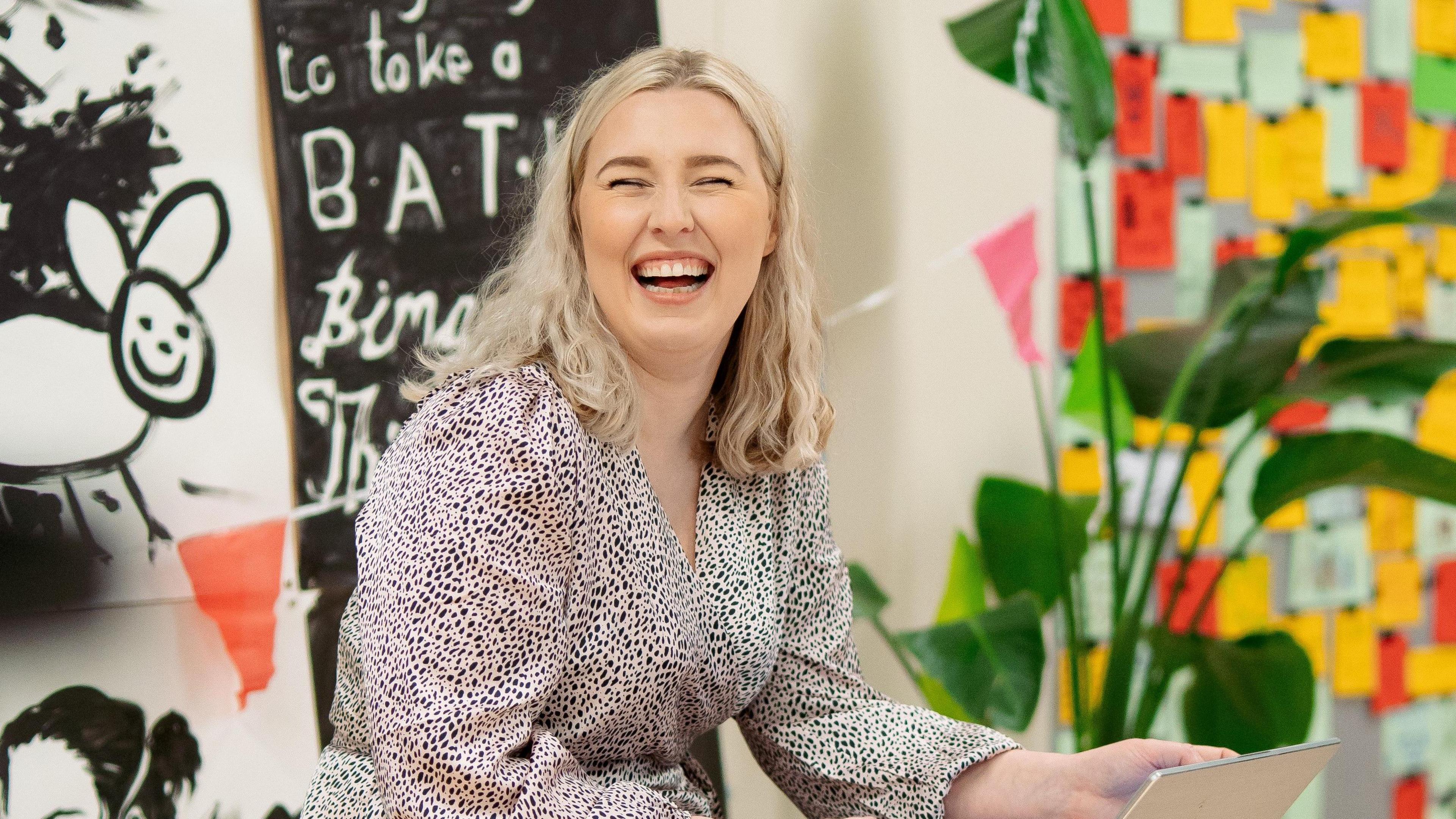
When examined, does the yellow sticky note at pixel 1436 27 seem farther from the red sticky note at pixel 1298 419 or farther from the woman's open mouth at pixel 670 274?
the woman's open mouth at pixel 670 274

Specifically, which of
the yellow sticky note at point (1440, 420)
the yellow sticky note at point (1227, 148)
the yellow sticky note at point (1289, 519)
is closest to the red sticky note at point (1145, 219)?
the yellow sticky note at point (1227, 148)

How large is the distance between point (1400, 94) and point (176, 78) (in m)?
2.35

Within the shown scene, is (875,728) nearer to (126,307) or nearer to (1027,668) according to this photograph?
(1027,668)

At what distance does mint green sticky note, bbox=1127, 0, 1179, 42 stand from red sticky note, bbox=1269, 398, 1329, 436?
2.51 feet

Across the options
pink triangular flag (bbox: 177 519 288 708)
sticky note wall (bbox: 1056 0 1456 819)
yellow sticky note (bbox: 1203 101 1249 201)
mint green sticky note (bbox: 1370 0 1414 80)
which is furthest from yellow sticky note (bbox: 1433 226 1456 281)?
pink triangular flag (bbox: 177 519 288 708)

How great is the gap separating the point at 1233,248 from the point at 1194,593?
68cm

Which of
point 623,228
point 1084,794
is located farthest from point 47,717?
point 1084,794

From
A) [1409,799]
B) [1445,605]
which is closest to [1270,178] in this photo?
[1445,605]

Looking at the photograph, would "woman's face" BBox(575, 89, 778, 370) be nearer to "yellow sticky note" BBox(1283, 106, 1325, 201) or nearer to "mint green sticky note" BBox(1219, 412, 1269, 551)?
"mint green sticky note" BBox(1219, 412, 1269, 551)

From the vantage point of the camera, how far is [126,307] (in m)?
1.54

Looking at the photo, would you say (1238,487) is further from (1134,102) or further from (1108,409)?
(1134,102)

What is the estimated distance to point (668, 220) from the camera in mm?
1133

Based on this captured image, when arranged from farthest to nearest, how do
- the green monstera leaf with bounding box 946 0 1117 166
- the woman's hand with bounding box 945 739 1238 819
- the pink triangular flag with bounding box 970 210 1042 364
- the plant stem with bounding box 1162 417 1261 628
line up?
the pink triangular flag with bounding box 970 210 1042 364 → the plant stem with bounding box 1162 417 1261 628 → the green monstera leaf with bounding box 946 0 1117 166 → the woman's hand with bounding box 945 739 1238 819

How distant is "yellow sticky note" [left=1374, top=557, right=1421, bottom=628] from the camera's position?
2.56m
